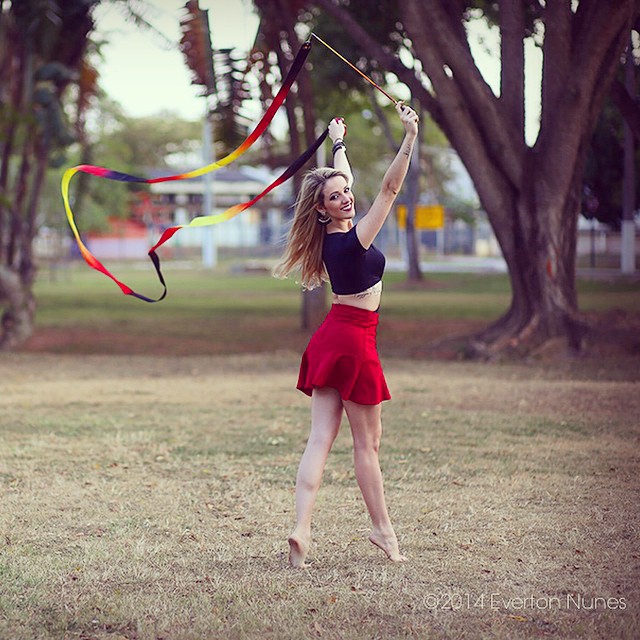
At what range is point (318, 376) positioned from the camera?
5059 mm

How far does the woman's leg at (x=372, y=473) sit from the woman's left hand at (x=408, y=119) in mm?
1221

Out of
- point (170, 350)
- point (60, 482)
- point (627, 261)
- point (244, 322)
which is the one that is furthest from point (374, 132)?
point (60, 482)

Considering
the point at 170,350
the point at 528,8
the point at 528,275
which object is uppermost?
the point at 528,8

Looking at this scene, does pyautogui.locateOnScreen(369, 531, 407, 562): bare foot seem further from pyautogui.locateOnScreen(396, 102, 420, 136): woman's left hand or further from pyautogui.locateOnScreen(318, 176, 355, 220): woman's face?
pyautogui.locateOnScreen(396, 102, 420, 136): woman's left hand

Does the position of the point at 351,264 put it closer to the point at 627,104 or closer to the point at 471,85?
the point at 471,85

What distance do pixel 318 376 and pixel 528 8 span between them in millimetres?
13983

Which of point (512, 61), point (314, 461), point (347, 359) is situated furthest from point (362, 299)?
point (512, 61)

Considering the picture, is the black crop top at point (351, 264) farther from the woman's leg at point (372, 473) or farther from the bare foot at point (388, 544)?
the bare foot at point (388, 544)

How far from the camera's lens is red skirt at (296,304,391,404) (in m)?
5.07

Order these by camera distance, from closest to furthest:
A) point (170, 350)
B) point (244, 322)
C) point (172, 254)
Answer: point (170, 350) < point (244, 322) < point (172, 254)

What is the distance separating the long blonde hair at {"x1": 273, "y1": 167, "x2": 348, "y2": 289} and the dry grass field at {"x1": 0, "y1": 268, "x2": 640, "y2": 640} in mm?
1338

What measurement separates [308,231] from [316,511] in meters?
1.81

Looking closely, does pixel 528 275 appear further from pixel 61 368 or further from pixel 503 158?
pixel 61 368

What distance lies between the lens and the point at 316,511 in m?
6.31
